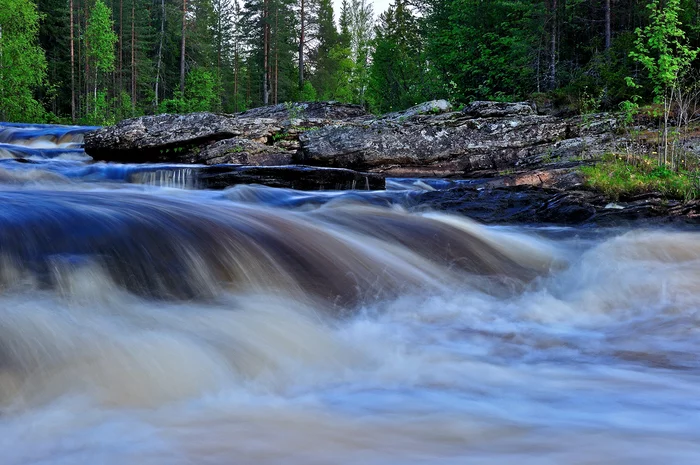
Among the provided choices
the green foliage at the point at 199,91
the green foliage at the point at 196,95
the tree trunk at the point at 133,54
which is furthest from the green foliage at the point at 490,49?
the tree trunk at the point at 133,54

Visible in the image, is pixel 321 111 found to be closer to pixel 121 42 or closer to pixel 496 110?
pixel 496 110

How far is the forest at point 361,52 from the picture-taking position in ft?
49.6

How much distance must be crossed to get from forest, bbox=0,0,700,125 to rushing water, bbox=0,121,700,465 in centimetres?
646

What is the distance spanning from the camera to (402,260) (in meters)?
5.27

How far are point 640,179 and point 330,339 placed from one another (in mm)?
6582

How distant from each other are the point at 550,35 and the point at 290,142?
11.0m

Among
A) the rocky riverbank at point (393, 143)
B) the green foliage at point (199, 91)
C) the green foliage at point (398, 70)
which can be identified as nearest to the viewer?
the rocky riverbank at point (393, 143)

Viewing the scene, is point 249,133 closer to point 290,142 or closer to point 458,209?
point 290,142

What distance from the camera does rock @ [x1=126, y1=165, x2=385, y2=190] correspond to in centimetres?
907

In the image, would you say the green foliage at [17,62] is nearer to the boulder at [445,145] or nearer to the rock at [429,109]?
the rock at [429,109]

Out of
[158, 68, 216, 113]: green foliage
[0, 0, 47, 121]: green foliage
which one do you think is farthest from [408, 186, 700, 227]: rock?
[158, 68, 216, 113]: green foliage

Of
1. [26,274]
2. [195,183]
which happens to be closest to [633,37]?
[195,183]

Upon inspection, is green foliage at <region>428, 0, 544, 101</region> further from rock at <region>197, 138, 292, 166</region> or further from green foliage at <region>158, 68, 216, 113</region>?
green foliage at <region>158, 68, 216, 113</region>

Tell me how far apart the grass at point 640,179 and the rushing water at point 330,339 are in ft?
6.13
